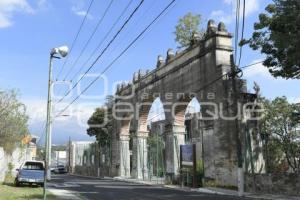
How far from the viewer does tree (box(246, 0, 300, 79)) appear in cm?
1770

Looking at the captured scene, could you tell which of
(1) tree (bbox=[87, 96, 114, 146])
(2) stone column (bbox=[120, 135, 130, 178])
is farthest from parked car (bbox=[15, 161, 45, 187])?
(1) tree (bbox=[87, 96, 114, 146])

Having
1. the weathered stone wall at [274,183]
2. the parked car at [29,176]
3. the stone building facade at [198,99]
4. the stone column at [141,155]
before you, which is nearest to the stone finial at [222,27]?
the stone building facade at [198,99]

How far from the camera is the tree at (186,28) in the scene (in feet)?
118

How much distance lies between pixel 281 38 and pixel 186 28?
1882 cm

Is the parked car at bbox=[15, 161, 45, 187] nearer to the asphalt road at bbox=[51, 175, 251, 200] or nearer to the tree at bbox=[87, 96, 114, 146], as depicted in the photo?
the asphalt road at bbox=[51, 175, 251, 200]

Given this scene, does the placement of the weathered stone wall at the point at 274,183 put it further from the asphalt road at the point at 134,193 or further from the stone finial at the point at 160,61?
the stone finial at the point at 160,61

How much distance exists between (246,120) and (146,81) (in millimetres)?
15980

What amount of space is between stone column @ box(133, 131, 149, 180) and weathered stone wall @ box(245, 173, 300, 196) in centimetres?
1958

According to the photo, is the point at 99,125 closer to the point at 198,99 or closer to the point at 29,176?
the point at 198,99

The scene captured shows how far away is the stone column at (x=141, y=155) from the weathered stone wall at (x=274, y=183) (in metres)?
19.6

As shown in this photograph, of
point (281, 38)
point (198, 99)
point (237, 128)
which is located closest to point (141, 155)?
point (198, 99)

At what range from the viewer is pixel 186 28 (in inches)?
1436


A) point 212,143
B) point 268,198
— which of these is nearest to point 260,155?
point 212,143

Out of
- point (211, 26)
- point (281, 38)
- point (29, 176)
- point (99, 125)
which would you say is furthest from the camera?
point (99, 125)
